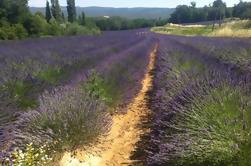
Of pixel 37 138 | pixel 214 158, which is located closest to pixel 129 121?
pixel 37 138

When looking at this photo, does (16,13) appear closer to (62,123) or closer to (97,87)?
(97,87)

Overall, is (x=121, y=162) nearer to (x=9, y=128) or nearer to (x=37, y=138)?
(x=37, y=138)

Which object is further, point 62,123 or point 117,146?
point 117,146

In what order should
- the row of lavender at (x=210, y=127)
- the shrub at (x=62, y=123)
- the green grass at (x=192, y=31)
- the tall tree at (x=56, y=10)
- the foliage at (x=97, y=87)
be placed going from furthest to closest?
the tall tree at (x=56, y=10)
the green grass at (x=192, y=31)
the foliage at (x=97, y=87)
the shrub at (x=62, y=123)
the row of lavender at (x=210, y=127)

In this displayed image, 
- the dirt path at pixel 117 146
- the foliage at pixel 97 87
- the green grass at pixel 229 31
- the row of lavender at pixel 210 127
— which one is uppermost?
the row of lavender at pixel 210 127

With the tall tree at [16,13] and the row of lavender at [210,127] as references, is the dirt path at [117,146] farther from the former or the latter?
the tall tree at [16,13]

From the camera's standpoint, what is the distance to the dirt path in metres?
5.49

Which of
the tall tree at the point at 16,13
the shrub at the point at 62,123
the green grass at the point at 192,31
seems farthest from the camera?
the green grass at the point at 192,31

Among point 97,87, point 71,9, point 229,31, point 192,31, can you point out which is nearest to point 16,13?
point 229,31

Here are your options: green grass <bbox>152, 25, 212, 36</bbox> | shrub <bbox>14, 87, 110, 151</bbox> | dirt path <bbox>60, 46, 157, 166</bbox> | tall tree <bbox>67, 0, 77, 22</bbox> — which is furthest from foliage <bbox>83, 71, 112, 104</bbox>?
tall tree <bbox>67, 0, 77, 22</bbox>

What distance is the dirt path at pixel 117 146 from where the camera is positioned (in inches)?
216

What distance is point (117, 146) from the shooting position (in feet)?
20.3

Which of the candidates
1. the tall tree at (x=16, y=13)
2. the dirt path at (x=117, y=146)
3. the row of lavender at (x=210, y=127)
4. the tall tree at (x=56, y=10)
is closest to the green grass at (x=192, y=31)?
the tall tree at (x=56, y=10)

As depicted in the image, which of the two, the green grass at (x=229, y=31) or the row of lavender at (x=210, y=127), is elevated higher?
the row of lavender at (x=210, y=127)
